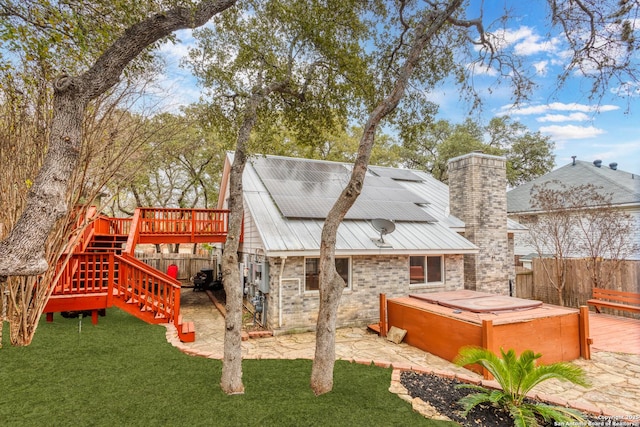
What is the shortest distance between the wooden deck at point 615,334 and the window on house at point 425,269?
381 centimetres

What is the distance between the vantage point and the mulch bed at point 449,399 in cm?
381

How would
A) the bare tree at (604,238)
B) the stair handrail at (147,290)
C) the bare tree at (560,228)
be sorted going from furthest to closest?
the bare tree at (560,228) < the bare tree at (604,238) < the stair handrail at (147,290)

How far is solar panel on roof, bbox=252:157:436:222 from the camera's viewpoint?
9.70m

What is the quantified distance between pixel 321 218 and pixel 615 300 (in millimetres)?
9366

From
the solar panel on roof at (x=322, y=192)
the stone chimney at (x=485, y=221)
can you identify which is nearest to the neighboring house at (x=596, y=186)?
the stone chimney at (x=485, y=221)

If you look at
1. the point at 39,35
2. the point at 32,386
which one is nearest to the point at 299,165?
the point at 39,35

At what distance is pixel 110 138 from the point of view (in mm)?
5781

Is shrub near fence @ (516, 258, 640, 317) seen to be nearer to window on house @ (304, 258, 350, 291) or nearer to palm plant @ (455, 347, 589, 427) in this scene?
window on house @ (304, 258, 350, 291)

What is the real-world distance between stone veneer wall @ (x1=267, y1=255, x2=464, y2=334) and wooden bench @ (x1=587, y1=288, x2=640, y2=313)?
4100 mm

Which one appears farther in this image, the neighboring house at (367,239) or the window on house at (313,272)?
the window on house at (313,272)

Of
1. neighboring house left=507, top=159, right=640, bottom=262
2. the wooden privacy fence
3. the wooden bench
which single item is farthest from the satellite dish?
the wooden privacy fence

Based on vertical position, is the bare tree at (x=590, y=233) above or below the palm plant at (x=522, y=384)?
above

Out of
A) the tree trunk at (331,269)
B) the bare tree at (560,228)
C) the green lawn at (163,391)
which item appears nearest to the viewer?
the green lawn at (163,391)

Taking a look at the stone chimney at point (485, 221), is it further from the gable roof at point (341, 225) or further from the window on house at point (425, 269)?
the window on house at point (425, 269)
